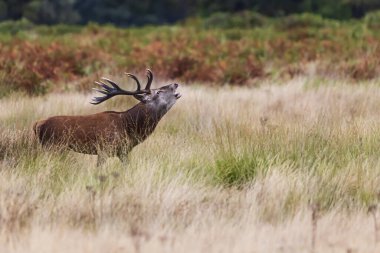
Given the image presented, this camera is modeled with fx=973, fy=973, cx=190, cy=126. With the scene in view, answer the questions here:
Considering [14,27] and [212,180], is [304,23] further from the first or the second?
[212,180]

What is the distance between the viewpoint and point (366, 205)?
6926 millimetres

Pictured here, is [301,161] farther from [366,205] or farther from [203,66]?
[203,66]

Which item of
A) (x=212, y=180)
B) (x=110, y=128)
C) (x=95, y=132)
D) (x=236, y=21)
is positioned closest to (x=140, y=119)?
(x=110, y=128)

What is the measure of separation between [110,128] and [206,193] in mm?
1655

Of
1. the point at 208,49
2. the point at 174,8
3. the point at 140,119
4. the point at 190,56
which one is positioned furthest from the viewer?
the point at 174,8

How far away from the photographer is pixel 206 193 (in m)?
6.94

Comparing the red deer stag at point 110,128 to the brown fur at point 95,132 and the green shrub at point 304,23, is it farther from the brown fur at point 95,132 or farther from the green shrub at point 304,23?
the green shrub at point 304,23

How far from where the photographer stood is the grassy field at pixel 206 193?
230 inches

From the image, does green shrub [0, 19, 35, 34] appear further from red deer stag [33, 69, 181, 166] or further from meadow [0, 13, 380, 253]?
red deer stag [33, 69, 181, 166]

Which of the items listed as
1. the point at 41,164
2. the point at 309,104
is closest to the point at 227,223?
the point at 41,164

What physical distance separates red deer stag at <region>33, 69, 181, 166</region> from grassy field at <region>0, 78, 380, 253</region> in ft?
0.46

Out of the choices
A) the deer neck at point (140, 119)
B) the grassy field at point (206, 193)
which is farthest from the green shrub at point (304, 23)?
the deer neck at point (140, 119)

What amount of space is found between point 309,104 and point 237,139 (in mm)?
4264

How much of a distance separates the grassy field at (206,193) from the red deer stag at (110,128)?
0.14 metres
